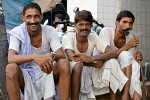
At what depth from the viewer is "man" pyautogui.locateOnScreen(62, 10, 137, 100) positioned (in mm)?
4164

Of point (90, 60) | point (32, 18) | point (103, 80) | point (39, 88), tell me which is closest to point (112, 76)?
point (103, 80)

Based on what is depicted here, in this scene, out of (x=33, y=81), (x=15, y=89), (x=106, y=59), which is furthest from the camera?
(x=106, y=59)

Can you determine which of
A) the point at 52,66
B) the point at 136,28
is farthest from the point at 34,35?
the point at 136,28

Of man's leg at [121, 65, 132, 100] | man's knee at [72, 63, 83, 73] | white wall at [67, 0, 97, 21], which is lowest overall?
man's leg at [121, 65, 132, 100]

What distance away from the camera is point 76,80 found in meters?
3.95

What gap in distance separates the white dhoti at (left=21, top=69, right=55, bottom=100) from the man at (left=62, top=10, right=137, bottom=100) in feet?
1.20

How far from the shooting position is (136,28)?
6957mm

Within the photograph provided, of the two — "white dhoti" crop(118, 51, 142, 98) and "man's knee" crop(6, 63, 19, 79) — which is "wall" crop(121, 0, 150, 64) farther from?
"man's knee" crop(6, 63, 19, 79)

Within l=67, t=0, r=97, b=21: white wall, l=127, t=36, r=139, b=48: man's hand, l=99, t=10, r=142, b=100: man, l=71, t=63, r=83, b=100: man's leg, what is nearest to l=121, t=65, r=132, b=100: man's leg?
l=99, t=10, r=142, b=100: man

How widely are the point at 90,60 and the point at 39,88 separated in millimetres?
761

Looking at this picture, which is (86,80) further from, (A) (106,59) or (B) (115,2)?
(B) (115,2)

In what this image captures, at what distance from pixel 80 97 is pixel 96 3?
3024 mm

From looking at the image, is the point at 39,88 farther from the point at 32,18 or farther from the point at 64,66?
the point at 32,18

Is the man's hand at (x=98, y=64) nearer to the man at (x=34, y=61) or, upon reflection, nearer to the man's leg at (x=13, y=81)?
the man at (x=34, y=61)
